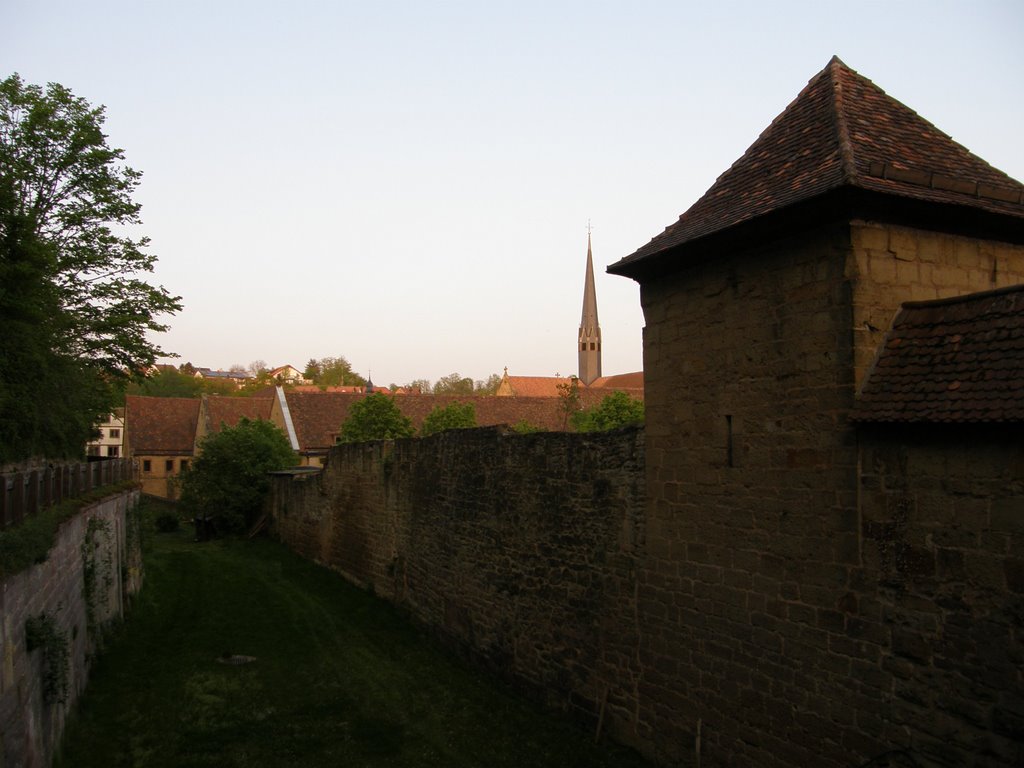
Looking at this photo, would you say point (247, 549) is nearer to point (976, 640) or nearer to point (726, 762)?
point (726, 762)

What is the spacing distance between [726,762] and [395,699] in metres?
4.93

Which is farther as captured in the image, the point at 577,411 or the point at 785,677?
the point at 577,411

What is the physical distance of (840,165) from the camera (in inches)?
250

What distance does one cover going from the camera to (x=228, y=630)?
14.5 m

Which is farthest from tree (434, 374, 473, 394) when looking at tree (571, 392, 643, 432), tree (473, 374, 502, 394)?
tree (571, 392, 643, 432)

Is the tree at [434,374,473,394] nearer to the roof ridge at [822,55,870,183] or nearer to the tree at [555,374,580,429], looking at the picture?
the tree at [555,374,580,429]

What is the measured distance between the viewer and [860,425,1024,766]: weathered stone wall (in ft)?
16.6

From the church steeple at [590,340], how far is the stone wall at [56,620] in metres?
76.6

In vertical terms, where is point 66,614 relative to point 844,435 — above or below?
below

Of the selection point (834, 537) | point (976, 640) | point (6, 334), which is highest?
point (6, 334)

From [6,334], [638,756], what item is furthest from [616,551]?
[6,334]

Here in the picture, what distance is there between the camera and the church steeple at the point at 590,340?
90.2m

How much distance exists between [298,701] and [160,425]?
44391 mm

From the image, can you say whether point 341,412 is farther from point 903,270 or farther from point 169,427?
point 903,270
